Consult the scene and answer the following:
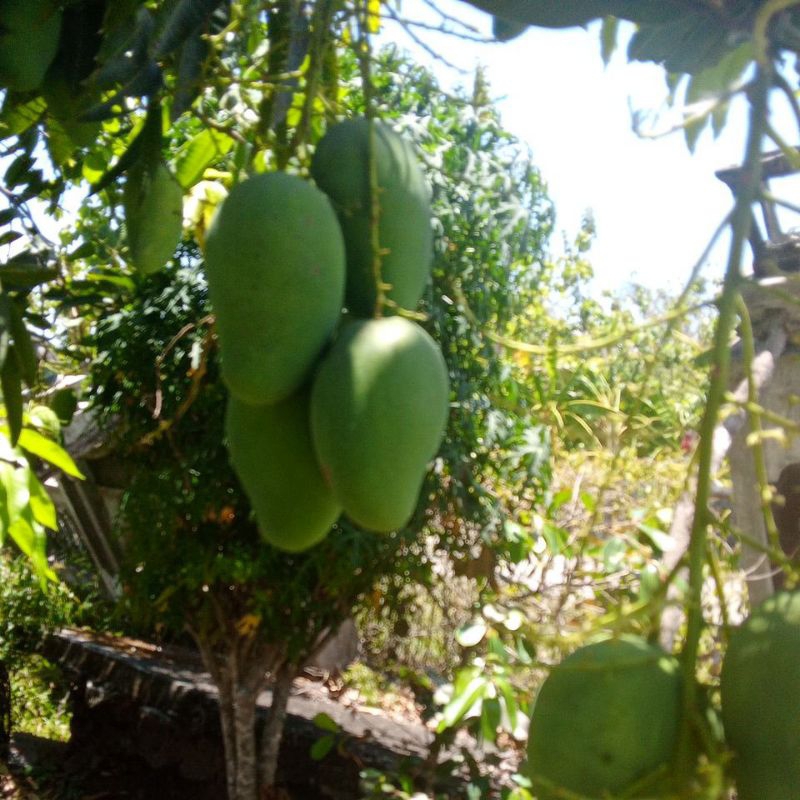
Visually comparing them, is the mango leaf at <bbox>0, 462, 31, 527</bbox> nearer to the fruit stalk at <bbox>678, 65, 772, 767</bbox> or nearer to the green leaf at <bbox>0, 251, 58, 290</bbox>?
the green leaf at <bbox>0, 251, 58, 290</bbox>

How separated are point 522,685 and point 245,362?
1410mm

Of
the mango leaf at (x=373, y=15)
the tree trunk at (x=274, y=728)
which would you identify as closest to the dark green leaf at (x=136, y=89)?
the mango leaf at (x=373, y=15)

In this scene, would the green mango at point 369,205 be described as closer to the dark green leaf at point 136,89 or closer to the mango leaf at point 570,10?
the mango leaf at point 570,10

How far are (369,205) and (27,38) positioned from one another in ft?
1.46

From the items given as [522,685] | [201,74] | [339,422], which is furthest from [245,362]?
[522,685]

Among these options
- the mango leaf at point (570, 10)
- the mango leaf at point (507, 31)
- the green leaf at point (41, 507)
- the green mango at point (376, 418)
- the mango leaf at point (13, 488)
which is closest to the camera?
the green mango at point (376, 418)

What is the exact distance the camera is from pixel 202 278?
105 inches

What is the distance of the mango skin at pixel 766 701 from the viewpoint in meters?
0.46

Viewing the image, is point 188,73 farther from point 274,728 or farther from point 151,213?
point 274,728

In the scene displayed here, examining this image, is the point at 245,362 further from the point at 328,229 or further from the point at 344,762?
the point at 344,762

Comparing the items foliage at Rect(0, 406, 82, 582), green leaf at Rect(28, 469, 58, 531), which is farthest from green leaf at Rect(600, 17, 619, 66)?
green leaf at Rect(28, 469, 58, 531)

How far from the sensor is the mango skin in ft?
1.52

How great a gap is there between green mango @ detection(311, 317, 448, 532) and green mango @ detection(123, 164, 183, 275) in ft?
1.67

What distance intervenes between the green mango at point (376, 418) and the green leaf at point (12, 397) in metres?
0.48
